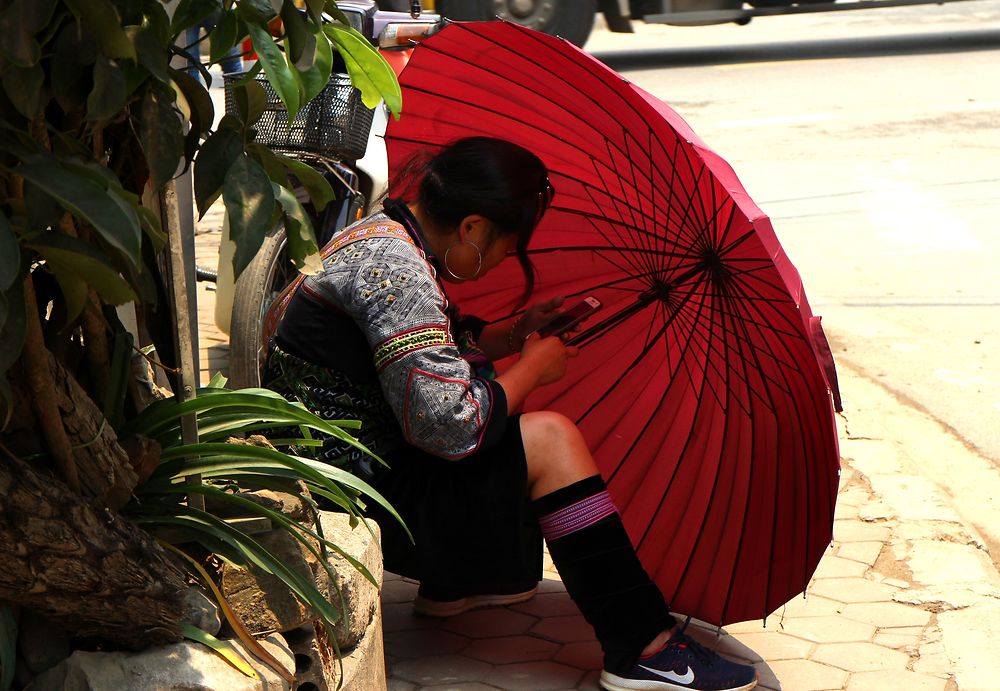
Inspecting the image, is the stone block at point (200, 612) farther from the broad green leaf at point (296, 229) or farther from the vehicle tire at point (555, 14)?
the vehicle tire at point (555, 14)

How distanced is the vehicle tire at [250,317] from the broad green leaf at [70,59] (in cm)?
250

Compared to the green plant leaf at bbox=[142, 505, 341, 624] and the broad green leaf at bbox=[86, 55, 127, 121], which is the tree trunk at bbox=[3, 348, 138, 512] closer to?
the green plant leaf at bbox=[142, 505, 341, 624]

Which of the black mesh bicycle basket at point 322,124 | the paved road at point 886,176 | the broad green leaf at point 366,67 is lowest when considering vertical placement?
the paved road at point 886,176

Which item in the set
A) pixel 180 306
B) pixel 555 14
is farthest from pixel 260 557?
pixel 555 14

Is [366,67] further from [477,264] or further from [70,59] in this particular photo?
[477,264]

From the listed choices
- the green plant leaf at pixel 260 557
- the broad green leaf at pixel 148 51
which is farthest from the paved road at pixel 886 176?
the broad green leaf at pixel 148 51

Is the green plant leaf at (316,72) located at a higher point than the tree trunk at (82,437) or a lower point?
higher

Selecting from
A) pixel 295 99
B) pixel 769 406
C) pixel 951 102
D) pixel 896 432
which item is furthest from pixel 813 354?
pixel 951 102

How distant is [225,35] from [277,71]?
139mm

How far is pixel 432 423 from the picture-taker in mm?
2625

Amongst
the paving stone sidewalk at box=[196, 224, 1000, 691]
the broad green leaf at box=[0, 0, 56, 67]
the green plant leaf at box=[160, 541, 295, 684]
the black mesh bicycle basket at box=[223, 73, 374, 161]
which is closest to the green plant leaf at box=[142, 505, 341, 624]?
the green plant leaf at box=[160, 541, 295, 684]

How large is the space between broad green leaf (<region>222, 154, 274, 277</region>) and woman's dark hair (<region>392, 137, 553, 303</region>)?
1.04 meters

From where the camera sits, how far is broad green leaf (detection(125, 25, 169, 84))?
1639mm

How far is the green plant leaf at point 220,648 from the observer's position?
205 centimetres
